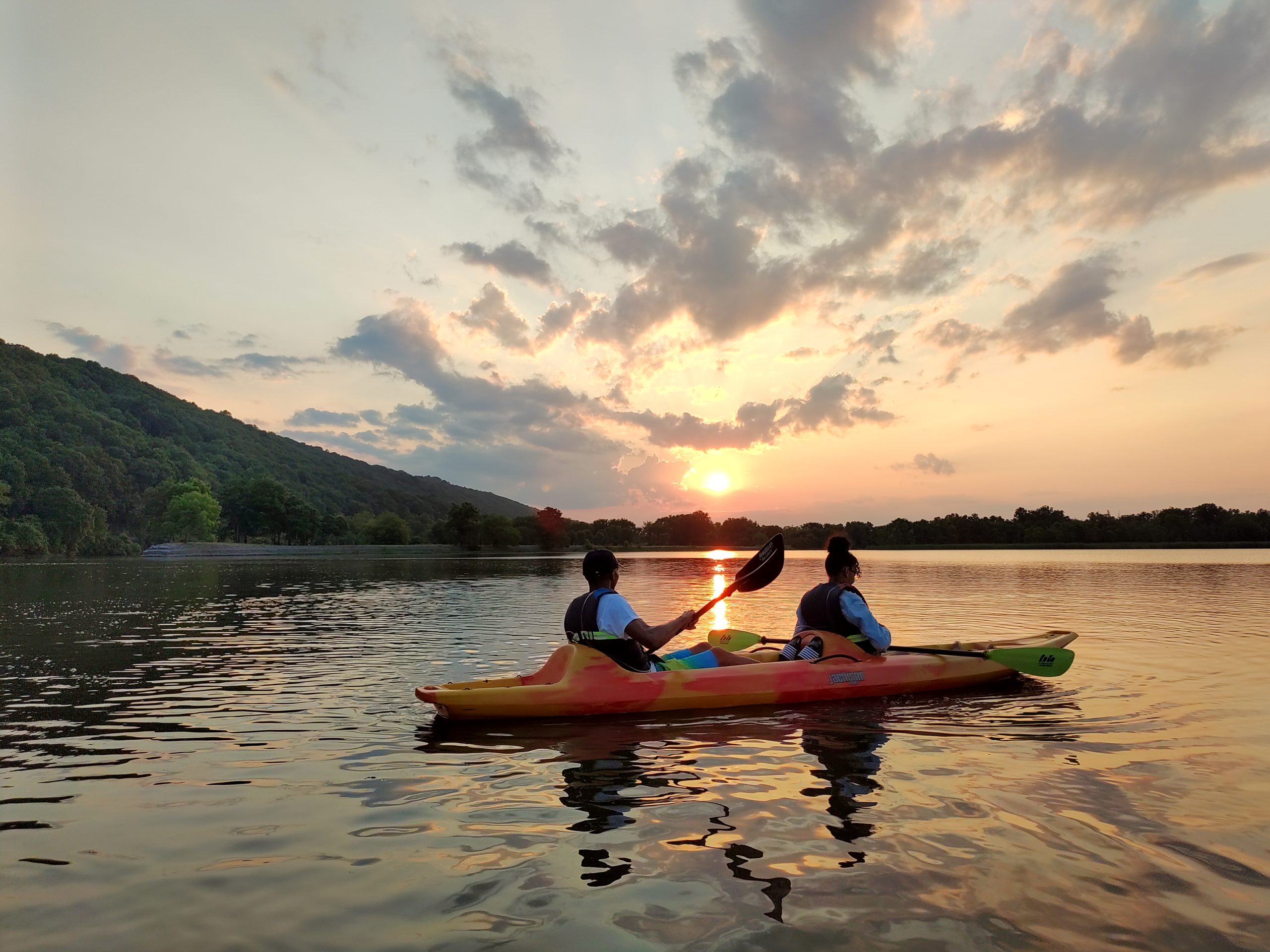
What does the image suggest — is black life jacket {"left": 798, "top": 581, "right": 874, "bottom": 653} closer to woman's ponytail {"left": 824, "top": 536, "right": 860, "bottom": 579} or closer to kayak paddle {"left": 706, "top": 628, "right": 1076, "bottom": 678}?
woman's ponytail {"left": 824, "top": 536, "right": 860, "bottom": 579}

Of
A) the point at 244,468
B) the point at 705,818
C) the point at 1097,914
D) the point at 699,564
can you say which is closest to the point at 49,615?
the point at 705,818

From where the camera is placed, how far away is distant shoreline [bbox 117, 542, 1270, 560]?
3725 inches

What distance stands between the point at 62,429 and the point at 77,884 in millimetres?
166021

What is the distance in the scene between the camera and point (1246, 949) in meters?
3.57

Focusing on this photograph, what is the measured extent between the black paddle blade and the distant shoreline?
83.1 metres

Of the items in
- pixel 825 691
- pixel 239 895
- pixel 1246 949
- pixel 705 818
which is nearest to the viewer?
pixel 1246 949

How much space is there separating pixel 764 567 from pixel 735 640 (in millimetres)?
1822

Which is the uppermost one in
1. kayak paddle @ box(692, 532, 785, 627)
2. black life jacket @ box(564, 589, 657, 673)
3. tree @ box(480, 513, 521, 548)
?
tree @ box(480, 513, 521, 548)

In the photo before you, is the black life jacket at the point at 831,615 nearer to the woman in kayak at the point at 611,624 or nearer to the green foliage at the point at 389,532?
the woman in kayak at the point at 611,624

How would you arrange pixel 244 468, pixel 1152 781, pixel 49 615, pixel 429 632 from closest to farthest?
1. pixel 1152 781
2. pixel 429 632
3. pixel 49 615
4. pixel 244 468

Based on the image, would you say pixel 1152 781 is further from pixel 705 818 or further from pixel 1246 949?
pixel 705 818

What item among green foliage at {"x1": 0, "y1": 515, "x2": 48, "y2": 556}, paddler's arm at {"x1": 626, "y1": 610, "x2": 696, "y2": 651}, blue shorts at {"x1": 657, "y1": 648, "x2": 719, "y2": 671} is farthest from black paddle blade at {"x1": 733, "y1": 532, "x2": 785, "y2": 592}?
green foliage at {"x1": 0, "y1": 515, "x2": 48, "y2": 556}

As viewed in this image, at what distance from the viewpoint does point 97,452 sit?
436 ft

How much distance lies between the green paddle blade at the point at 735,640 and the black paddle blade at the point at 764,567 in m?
1.25
